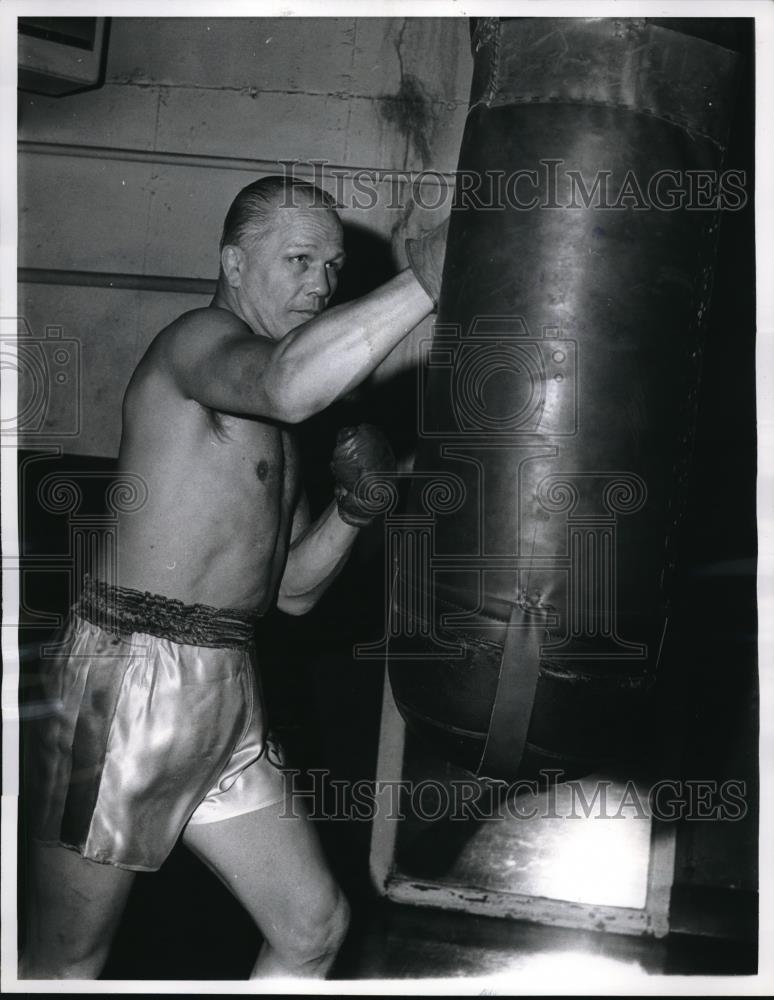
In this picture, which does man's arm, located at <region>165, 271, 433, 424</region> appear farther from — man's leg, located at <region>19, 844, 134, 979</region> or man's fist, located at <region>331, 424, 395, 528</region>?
man's leg, located at <region>19, 844, 134, 979</region>

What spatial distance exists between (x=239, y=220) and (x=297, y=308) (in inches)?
6.5

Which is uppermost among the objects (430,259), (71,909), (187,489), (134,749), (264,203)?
(264,203)

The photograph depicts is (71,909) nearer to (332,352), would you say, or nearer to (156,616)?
(156,616)

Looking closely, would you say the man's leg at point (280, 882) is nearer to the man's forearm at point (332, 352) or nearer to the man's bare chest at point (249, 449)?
the man's bare chest at point (249, 449)

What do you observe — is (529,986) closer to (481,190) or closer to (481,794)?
(481,794)

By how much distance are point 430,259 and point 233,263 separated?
42 cm

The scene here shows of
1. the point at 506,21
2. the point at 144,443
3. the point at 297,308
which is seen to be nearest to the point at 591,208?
the point at 506,21

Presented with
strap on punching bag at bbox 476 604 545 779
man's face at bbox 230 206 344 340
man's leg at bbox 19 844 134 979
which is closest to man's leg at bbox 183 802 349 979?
man's leg at bbox 19 844 134 979

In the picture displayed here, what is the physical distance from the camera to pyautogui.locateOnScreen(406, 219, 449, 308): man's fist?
1072 millimetres

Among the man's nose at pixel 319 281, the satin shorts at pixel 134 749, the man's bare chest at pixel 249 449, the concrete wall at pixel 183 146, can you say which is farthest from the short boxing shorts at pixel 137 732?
the concrete wall at pixel 183 146

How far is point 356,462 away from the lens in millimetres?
1446

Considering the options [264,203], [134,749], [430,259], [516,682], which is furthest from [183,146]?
[516,682]

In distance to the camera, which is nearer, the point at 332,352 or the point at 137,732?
the point at 332,352

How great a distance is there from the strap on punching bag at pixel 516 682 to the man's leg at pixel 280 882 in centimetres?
36
